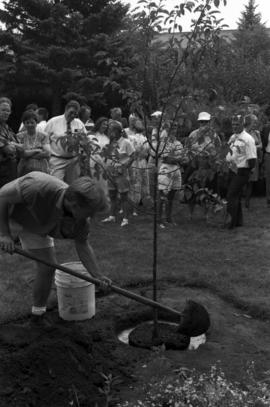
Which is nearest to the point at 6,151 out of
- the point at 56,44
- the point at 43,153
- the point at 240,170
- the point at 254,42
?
the point at 43,153

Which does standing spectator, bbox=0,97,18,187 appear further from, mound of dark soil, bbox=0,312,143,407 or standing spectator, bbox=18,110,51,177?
mound of dark soil, bbox=0,312,143,407

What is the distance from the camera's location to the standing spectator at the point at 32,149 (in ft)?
22.9

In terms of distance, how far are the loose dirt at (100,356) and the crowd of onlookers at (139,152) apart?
3.86ft

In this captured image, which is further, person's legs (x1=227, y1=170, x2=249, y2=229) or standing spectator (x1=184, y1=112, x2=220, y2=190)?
person's legs (x1=227, y1=170, x2=249, y2=229)

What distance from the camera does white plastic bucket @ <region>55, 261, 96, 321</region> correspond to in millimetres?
4754

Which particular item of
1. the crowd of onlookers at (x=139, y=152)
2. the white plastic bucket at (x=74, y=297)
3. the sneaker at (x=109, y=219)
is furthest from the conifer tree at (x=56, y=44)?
the white plastic bucket at (x=74, y=297)

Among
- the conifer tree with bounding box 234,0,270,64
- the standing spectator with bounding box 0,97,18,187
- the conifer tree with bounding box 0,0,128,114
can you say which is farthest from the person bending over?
the conifer tree with bounding box 234,0,270,64

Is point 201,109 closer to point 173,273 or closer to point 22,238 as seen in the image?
point 22,238

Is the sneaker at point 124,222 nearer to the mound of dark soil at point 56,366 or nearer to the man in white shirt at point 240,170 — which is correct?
the man in white shirt at point 240,170

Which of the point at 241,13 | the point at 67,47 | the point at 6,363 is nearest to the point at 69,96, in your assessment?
the point at 67,47

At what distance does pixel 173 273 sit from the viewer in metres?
6.29

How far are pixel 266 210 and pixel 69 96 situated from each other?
10219 mm

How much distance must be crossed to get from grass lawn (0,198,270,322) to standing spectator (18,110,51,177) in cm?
123

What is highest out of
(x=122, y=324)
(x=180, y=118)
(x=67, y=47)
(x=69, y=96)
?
(x=67, y=47)
